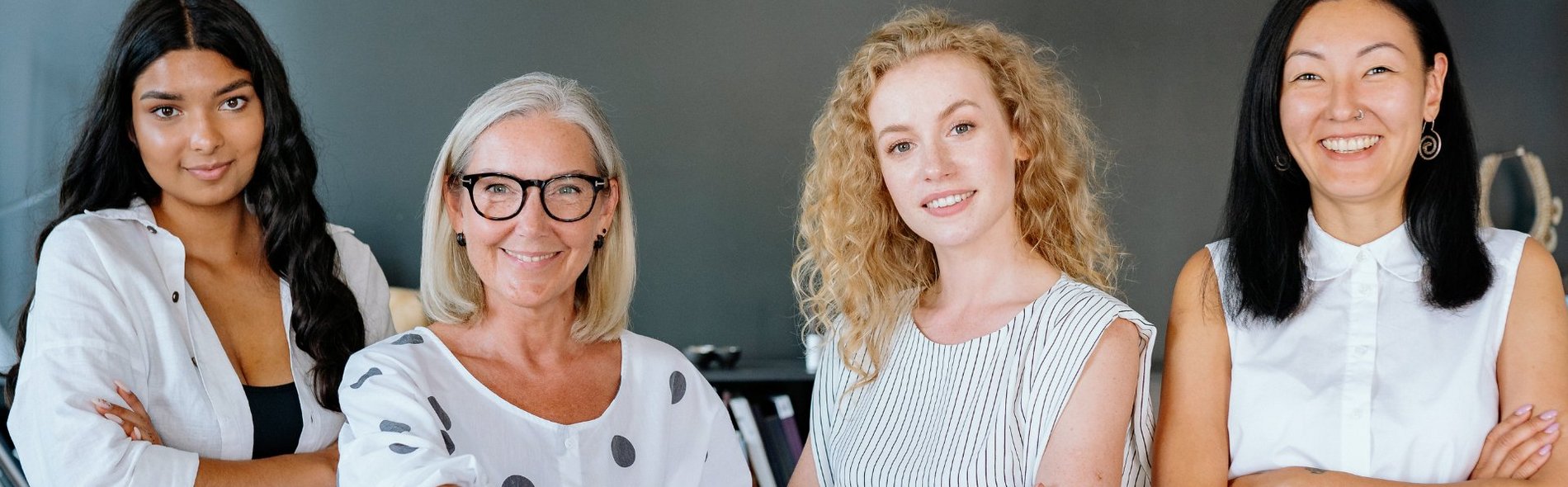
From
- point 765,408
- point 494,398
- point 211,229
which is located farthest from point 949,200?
point 765,408

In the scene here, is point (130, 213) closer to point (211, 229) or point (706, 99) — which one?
point (211, 229)

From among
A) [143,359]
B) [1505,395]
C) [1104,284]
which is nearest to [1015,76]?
[1104,284]

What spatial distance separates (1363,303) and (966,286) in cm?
65

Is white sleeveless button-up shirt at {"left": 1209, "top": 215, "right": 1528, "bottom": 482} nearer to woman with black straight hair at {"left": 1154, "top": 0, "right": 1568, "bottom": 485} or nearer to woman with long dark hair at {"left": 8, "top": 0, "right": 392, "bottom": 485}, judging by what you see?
woman with black straight hair at {"left": 1154, "top": 0, "right": 1568, "bottom": 485}

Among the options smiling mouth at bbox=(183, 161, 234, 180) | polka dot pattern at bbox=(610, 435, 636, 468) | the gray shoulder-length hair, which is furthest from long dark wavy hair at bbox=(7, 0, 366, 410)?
polka dot pattern at bbox=(610, 435, 636, 468)

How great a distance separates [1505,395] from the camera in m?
1.99

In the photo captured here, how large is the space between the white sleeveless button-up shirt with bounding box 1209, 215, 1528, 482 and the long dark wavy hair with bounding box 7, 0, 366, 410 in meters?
1.67

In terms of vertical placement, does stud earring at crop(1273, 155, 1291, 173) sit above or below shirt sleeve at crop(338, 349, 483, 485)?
above

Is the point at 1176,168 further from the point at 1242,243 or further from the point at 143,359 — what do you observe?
the point at 143,359

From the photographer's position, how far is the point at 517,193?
79.4 inches

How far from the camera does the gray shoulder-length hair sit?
204cm

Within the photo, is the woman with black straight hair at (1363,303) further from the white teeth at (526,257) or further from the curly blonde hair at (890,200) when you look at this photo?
the white teeth at (526,257)

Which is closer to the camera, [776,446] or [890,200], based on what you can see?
[890,200]

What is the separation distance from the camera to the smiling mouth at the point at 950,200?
2.04 metres
